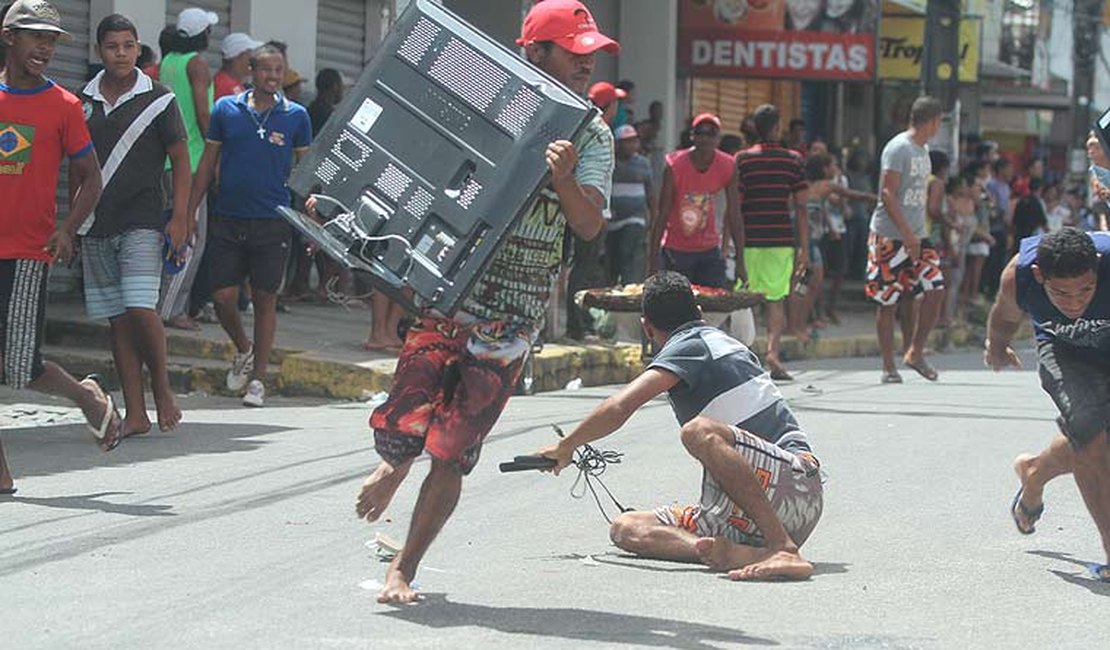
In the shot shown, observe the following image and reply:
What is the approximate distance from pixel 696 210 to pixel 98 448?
17.9ft

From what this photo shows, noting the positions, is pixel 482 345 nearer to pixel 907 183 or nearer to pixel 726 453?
pixel 726 453

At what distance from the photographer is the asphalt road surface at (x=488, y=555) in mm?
5977

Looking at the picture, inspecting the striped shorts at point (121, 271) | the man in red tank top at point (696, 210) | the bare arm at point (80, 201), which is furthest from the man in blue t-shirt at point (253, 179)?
the man in red tank top at point (696, 210)

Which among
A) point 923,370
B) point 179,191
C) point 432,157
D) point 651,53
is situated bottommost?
point 923,370

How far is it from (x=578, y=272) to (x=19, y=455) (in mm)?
6883

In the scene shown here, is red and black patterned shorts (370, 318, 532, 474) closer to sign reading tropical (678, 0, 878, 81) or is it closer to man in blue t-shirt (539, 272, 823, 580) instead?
man in blue t-shirt (539, 272, 823, 580)

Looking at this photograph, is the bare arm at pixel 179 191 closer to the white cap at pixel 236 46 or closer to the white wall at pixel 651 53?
the white cap at pixel 236 46

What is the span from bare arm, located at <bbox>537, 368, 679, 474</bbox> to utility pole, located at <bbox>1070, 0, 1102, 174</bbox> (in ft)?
106

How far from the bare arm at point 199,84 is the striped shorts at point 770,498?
6620mm

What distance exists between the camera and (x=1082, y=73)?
37.8m

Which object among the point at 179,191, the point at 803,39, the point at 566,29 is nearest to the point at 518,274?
the point at 566,29

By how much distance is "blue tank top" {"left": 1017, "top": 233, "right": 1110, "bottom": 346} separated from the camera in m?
7.06

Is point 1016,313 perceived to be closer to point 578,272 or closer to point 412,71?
point 412,71

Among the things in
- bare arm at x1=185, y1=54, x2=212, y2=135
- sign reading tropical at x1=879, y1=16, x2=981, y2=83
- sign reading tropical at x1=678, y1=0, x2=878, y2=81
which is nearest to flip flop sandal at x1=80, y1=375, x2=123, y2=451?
bare arm at x1=185, y1=54, x2=212, y2=135
